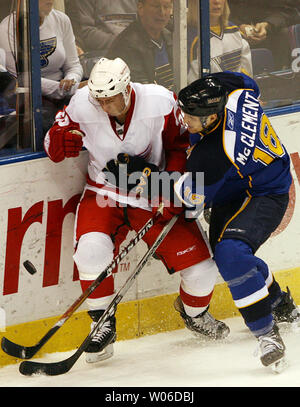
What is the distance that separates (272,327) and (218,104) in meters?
0.86

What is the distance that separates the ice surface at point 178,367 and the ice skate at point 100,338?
0.11 feet

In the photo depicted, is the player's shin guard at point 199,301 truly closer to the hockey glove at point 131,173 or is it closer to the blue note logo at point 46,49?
the hockey glove at point 131,173

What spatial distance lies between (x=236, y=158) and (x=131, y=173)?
1.47 ft

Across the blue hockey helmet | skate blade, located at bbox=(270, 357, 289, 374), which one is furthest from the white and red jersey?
skate blade, located at bbox=(270, 357, 289, 374)

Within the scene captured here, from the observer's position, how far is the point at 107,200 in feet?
11.8

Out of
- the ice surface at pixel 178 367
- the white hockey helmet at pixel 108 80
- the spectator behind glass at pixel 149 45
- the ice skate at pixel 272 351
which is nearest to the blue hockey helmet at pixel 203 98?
the white hockey helmet at pixel 108 80

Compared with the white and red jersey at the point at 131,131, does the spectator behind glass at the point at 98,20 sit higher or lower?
higher

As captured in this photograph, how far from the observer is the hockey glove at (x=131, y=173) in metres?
3.50

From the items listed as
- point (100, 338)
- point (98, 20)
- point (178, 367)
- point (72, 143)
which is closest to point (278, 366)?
point (178, 367)

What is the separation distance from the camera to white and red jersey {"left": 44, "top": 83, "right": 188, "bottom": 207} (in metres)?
3.49

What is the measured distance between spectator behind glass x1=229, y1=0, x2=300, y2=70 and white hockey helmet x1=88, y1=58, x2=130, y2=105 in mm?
886

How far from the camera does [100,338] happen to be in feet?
11.7

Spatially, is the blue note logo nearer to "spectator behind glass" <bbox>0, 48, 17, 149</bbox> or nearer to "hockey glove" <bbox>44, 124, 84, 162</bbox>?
"spectator behind glass" <bbox>0, 48, 17, 149</bbox>
